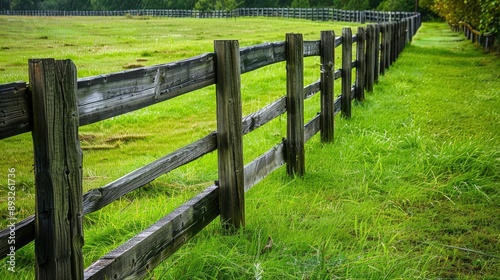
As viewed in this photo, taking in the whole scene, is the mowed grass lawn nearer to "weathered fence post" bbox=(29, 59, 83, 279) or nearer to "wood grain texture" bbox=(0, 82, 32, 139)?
"weathered fence post" bbox=(29, 59, 83, 279)

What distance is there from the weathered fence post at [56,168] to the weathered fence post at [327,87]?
4979mm

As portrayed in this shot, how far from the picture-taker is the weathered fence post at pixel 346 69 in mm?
8531

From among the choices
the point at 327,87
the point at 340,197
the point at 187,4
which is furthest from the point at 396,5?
the point at 340,197

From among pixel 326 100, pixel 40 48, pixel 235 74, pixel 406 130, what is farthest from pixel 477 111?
pixel 40 48

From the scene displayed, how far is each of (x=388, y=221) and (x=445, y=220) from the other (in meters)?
0.55

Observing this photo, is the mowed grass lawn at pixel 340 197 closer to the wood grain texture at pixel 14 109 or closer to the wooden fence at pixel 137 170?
the wooden fence at pixel 137 170

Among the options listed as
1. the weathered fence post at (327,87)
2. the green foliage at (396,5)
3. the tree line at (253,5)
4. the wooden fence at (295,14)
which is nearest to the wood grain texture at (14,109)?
the weathered fence post at (327,87)

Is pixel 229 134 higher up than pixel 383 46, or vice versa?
pixel 229 134

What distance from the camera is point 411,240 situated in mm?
4324

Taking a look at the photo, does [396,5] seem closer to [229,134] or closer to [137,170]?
[229,134]

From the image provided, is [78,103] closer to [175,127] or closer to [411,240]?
[411,240]

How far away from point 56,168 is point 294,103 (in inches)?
142

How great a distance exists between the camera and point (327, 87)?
7113mm

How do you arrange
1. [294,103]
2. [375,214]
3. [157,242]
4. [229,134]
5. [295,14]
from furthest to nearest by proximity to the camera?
[295,14] < [294,103] < [375,214] < [229,134] < [157,242]
